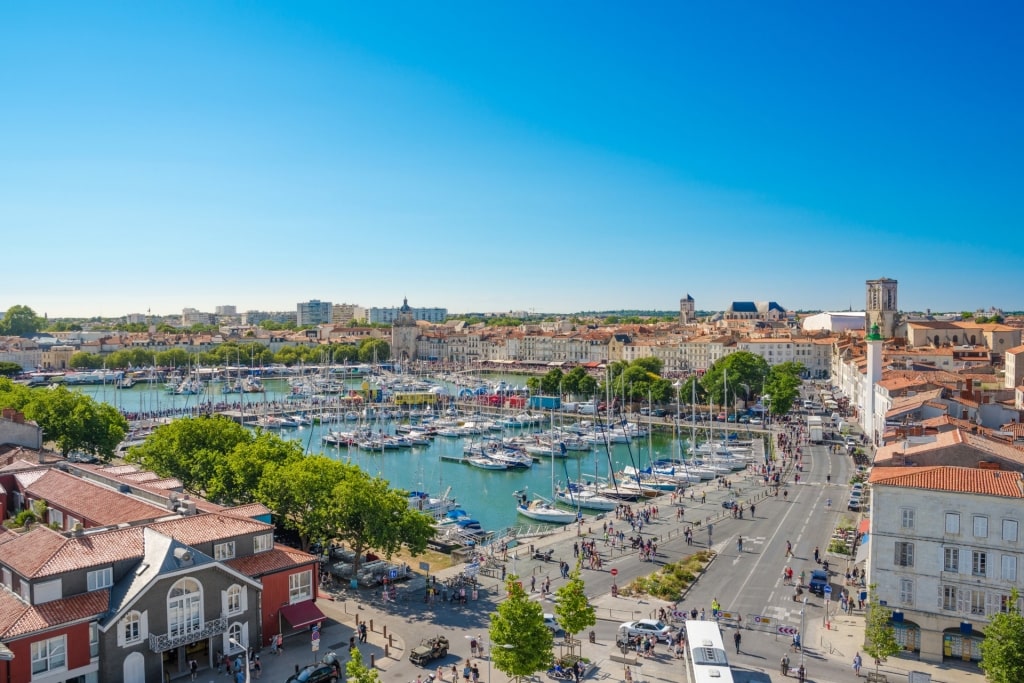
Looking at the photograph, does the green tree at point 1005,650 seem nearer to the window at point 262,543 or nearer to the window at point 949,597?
the window at point 949,597

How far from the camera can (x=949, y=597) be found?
23766 millimetres

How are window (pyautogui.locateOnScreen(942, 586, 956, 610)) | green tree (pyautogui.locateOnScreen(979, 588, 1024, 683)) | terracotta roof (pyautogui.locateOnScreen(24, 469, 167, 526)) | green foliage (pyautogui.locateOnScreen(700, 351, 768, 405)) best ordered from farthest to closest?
green foliage (pyautogui.locateOnScreen(700, 351, 768, 405)) → terracotta roof (pyautogui.locateOnScreen(24, 469, 167, 526)) → window (pyautogui.locateOnScreen(942, 586, 956, 610)) → green tree (pyautogui.locateOnScreen(979, 588, 1024, 683))

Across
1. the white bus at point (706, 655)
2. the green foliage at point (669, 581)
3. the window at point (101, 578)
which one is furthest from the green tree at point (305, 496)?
the white bus at point (706, 655)

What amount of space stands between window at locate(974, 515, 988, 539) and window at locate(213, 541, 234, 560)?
2217 cm

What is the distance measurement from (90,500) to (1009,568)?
29681 millimetres

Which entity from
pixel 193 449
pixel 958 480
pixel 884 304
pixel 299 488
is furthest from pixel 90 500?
pixel 884 304

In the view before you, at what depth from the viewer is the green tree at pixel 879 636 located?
72.1 feet

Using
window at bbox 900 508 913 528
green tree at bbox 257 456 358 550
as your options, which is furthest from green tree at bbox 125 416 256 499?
window at bbox 900 508 913 528

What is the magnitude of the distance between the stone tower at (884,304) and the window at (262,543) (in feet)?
324

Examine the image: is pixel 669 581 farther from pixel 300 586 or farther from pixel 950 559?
pixel 300 586

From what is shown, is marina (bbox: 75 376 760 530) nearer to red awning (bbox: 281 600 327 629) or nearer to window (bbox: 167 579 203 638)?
red awning (bbox: 281 600 327 629)

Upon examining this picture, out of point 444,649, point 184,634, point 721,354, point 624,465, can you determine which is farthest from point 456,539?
point 721,354

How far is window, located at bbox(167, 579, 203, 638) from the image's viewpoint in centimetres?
→ 2162

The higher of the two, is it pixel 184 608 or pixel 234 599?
pixel 184 608
